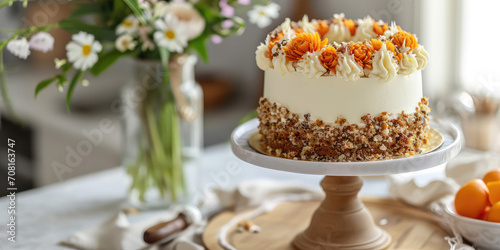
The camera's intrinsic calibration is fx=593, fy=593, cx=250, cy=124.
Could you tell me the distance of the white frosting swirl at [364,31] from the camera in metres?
1.11

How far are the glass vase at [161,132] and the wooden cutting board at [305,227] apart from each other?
7.1 inches

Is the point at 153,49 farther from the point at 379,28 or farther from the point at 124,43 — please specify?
the point at 379,28

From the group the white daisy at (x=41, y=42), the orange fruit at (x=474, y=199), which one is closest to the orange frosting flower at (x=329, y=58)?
the orange fruit at (x=474, y=199)

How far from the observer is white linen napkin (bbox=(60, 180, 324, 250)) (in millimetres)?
1155

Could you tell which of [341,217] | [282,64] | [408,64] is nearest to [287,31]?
[282,64]

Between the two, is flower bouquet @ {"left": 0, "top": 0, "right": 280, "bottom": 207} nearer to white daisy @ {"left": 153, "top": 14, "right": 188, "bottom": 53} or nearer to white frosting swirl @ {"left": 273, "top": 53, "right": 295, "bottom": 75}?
white daisy @ {"left": 153, "top": 14, "right": 188, "bottom": 53}

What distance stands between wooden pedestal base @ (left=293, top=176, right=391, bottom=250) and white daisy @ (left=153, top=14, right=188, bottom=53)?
428 mm

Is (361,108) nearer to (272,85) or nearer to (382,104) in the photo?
(382,104)

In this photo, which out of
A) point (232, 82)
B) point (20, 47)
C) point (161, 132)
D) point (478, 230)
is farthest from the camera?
point (232, 82)

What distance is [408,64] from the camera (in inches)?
37.3

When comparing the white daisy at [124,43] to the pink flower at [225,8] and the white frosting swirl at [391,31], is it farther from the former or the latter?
the white frosting swirl at [391,31]

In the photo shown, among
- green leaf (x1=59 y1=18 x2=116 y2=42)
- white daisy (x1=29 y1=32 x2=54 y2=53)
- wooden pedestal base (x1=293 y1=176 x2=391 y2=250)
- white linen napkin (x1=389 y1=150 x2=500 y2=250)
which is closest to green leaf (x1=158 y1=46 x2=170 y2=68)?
green leaf (x1=59 y1=18 x2=116 y2=42)

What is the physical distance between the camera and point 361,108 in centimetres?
96

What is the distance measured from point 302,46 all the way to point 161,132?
51cm
